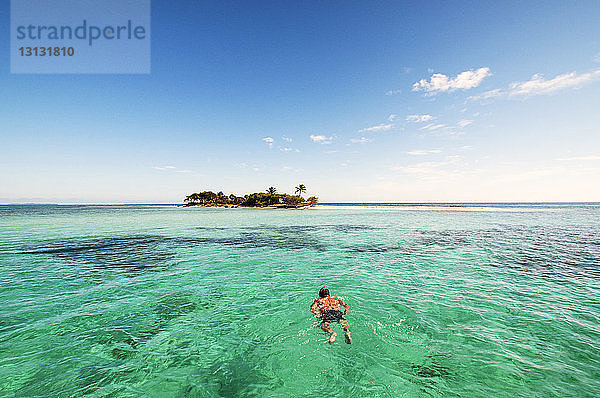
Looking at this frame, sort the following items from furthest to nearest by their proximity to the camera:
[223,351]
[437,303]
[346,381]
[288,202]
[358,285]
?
1. [288,202]
2. [358,285]
3. [437,303]
4. [223,351]
5. [346,381]

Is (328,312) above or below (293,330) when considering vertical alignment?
above

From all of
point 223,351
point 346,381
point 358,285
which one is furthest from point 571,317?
point 223,351

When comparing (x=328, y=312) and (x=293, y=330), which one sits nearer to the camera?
(x=293, y=330)

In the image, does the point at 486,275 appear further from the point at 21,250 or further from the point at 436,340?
the point at 21,250

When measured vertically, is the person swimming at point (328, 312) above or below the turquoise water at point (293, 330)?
above

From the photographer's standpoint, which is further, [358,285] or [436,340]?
[358,285]

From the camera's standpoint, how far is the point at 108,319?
1005 cm

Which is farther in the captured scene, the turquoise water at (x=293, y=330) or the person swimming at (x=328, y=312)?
the person swimming at (x=328, y=312)

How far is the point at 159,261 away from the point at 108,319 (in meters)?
10.5

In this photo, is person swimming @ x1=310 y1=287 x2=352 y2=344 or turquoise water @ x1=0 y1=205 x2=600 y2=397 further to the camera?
person swimming @ x1=310 y1=287 x2=352 y2=344

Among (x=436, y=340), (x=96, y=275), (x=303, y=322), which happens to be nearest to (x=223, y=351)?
(x=303, y=322)

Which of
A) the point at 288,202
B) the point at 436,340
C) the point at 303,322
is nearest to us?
the point at 436,340

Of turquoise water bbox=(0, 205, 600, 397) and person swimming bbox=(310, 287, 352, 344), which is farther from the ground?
person swimming bbox=(310, 287, 352, 344)

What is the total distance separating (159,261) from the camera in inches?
784
